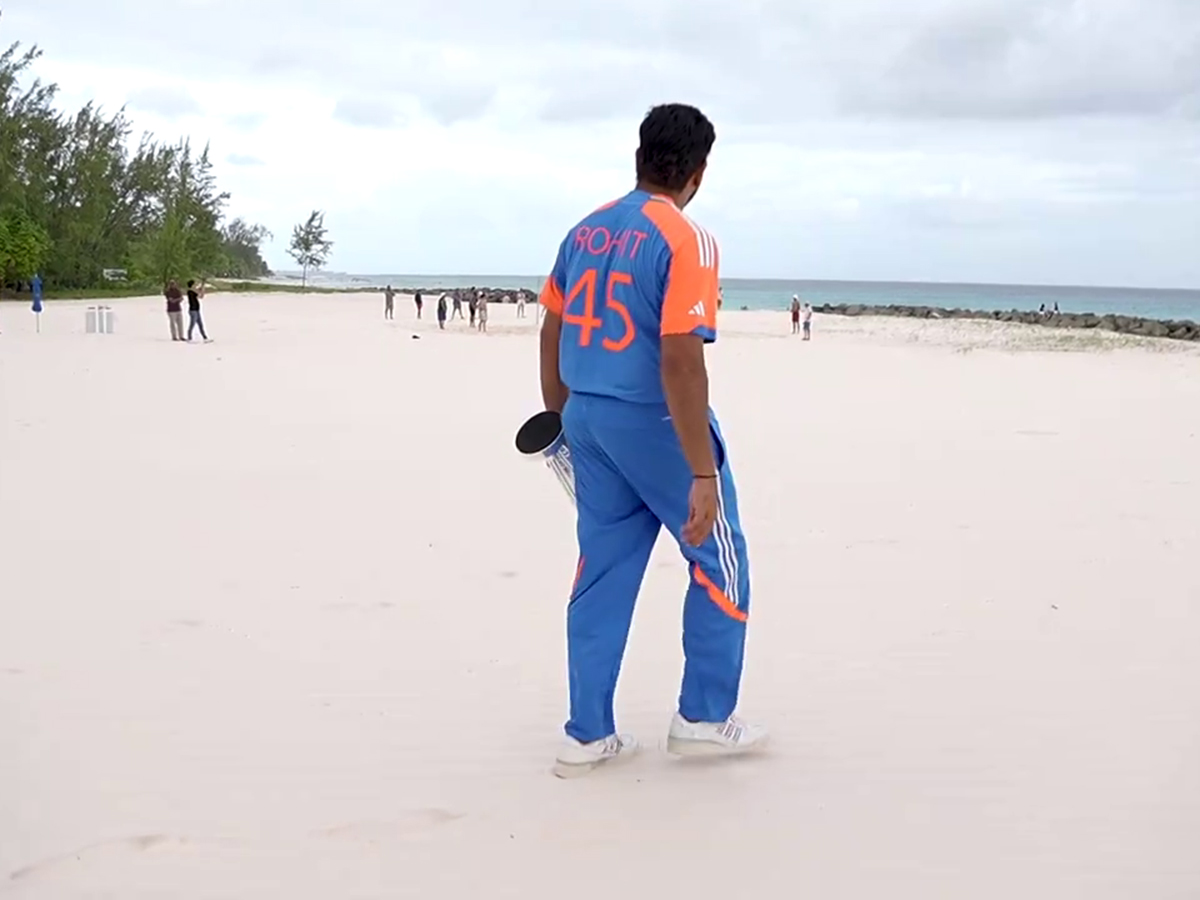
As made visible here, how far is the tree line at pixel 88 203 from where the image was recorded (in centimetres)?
5244

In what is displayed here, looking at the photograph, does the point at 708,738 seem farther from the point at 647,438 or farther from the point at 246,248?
the point at 246,248

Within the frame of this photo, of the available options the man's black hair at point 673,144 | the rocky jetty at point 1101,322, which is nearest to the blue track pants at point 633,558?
the man's black hair at point 673,144

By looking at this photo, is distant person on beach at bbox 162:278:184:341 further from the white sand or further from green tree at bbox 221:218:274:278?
green tree at bbox 221:218:274:278

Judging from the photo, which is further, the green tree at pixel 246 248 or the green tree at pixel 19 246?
the green tree at pixel 246 248

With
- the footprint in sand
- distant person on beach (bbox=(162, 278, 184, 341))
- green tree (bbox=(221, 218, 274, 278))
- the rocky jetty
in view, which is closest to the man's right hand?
the footprint in sand

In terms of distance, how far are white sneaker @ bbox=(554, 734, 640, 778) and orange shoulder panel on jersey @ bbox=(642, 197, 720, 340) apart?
4.31 ft

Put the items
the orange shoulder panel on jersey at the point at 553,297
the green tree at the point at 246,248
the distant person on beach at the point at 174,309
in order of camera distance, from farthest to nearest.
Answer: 1. the green tree at the point at 246,248
2. the distant person on beach at the point at 174,309
3. the orange shoulder panel on jersey at the point at 553,297

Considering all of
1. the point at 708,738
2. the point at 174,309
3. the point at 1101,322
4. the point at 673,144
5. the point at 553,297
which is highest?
the point at 673,144

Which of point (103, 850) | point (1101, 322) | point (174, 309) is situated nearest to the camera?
point (103, 850)

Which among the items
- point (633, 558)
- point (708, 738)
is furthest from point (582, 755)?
point (633, 558)

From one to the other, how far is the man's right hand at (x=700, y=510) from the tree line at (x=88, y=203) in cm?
5100

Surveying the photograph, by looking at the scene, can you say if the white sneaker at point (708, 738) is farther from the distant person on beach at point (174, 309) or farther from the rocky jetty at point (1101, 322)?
the rocky jetty at point (1101, 322)

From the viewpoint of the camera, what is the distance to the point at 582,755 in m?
3.77

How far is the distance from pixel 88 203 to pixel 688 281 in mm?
64113
